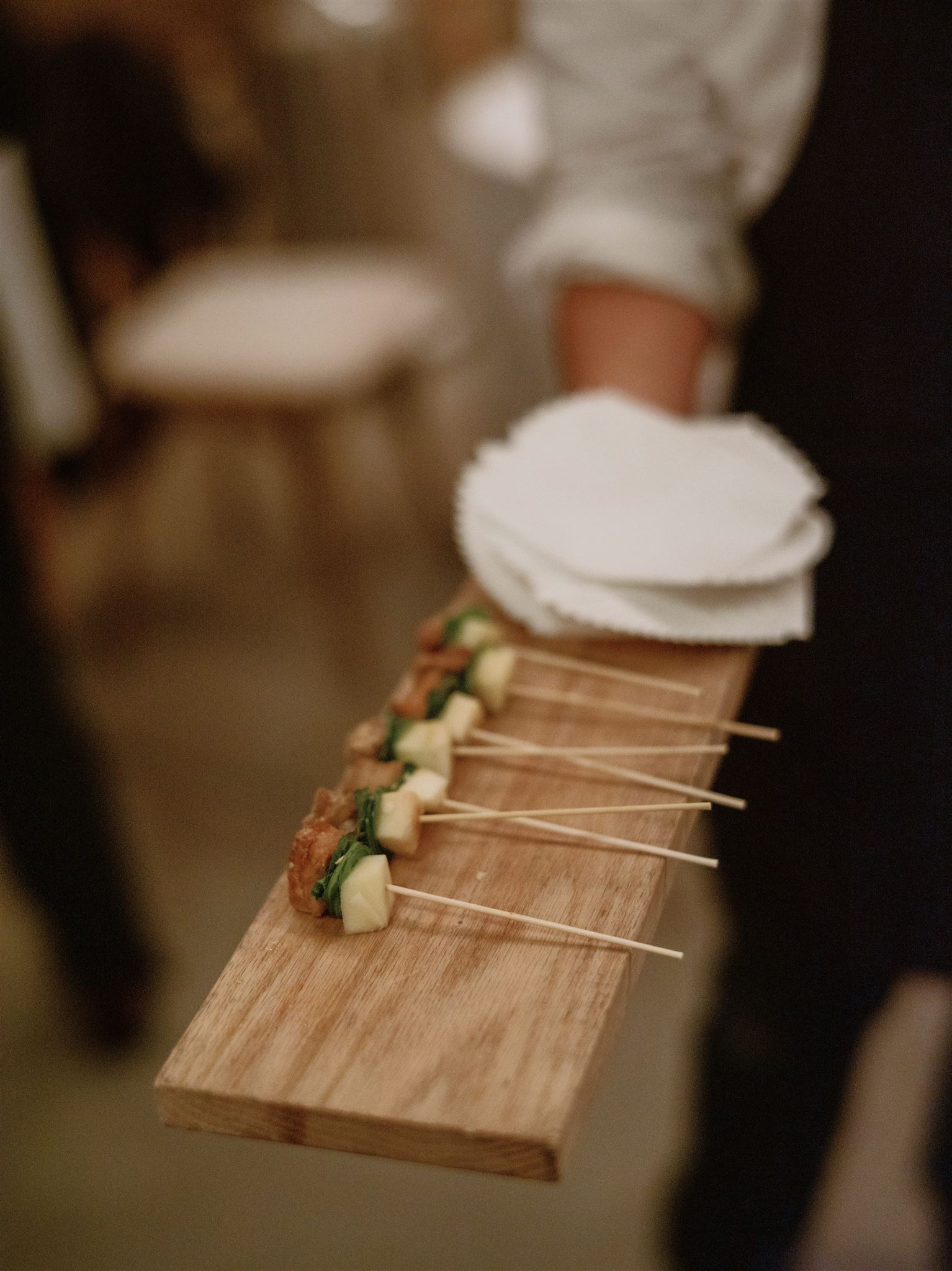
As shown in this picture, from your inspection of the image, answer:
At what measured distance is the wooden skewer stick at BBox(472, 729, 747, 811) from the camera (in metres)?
0.89

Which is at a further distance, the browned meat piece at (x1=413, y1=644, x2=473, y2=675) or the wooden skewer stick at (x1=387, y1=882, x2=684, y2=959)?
the browned meat piece at (x1=413, y1=644, x2=473, y2=675)

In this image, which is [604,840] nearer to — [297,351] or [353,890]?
[353,890]

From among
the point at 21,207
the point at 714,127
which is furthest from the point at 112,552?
the point at 714,127

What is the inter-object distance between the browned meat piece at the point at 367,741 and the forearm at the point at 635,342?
0.55 m

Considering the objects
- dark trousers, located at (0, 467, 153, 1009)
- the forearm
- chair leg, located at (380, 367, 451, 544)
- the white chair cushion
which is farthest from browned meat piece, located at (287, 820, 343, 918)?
chair leg, located at (380, 367, 451, 544)

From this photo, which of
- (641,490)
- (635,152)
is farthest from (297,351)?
(641,490)

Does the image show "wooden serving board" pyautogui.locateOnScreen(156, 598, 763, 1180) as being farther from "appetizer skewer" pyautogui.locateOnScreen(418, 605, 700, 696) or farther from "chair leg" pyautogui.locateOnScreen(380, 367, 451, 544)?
"chair leg" pyautogui.locateOnScreen(380, 367, 451, 544)

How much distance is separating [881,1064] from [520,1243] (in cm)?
81

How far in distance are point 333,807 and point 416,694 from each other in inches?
6.1

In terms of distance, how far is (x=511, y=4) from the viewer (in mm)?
4684

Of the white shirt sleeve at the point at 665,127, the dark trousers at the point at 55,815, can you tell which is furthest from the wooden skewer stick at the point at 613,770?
the dark trousers at the point at 55,815

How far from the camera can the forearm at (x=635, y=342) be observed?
4.38ft

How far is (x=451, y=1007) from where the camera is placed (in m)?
0.74

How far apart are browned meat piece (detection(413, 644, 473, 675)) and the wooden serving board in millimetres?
136
